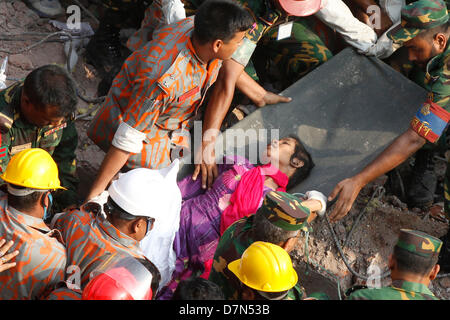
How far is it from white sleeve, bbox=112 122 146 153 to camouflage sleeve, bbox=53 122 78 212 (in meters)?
0.48

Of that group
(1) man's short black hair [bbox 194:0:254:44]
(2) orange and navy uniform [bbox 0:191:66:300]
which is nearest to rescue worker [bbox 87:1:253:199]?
(1) man's short black hair [bbox 194:0:254:44]

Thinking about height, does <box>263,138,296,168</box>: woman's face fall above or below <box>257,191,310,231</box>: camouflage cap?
below

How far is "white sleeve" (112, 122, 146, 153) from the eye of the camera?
10.4 ft

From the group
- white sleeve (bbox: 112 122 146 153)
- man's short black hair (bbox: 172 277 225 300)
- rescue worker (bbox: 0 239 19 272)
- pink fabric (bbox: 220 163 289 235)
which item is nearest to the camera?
man's short black hair (bbox: 172 277 225 300)

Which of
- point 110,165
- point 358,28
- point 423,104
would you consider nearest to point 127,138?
point 110,165

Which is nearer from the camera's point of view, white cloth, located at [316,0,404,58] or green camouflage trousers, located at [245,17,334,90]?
white cloth, located at [316,0,404,58]

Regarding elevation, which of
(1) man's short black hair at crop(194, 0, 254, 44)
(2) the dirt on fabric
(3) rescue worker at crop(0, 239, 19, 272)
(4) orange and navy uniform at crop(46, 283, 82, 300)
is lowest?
(2) the dirt on fabric

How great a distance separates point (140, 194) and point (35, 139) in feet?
3.43

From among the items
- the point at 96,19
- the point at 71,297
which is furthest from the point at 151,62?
the point at 96,19

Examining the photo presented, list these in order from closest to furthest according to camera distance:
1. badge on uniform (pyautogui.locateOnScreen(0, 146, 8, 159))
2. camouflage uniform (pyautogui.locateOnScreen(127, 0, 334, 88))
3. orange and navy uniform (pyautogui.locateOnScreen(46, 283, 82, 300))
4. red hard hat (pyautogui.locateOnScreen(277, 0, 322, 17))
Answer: orange and navy uniform (pyautogui.locateOnScreen(46, 283, 82, 300)) < badge on uniform (pyautogui.locateOnScreen(0, 146, 8, 159)) < red hard hat (pyautogui.locateOnScreen(277, 0, 322, 17)) < camouflage uniform (pyautogui.locateOnScreen(127, 0, 334, 88))

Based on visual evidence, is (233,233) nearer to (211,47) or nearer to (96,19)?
(211,47)

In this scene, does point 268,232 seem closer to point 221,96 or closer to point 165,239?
point 165,239

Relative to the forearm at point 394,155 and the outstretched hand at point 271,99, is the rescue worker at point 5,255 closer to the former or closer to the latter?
the forearm at point 394,155

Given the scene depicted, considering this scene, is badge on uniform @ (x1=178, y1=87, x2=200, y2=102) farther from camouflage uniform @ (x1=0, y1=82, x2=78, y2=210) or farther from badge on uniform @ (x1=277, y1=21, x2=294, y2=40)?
badge on uniform @ (x1=277, y1=21, x2=294, y2=40)
